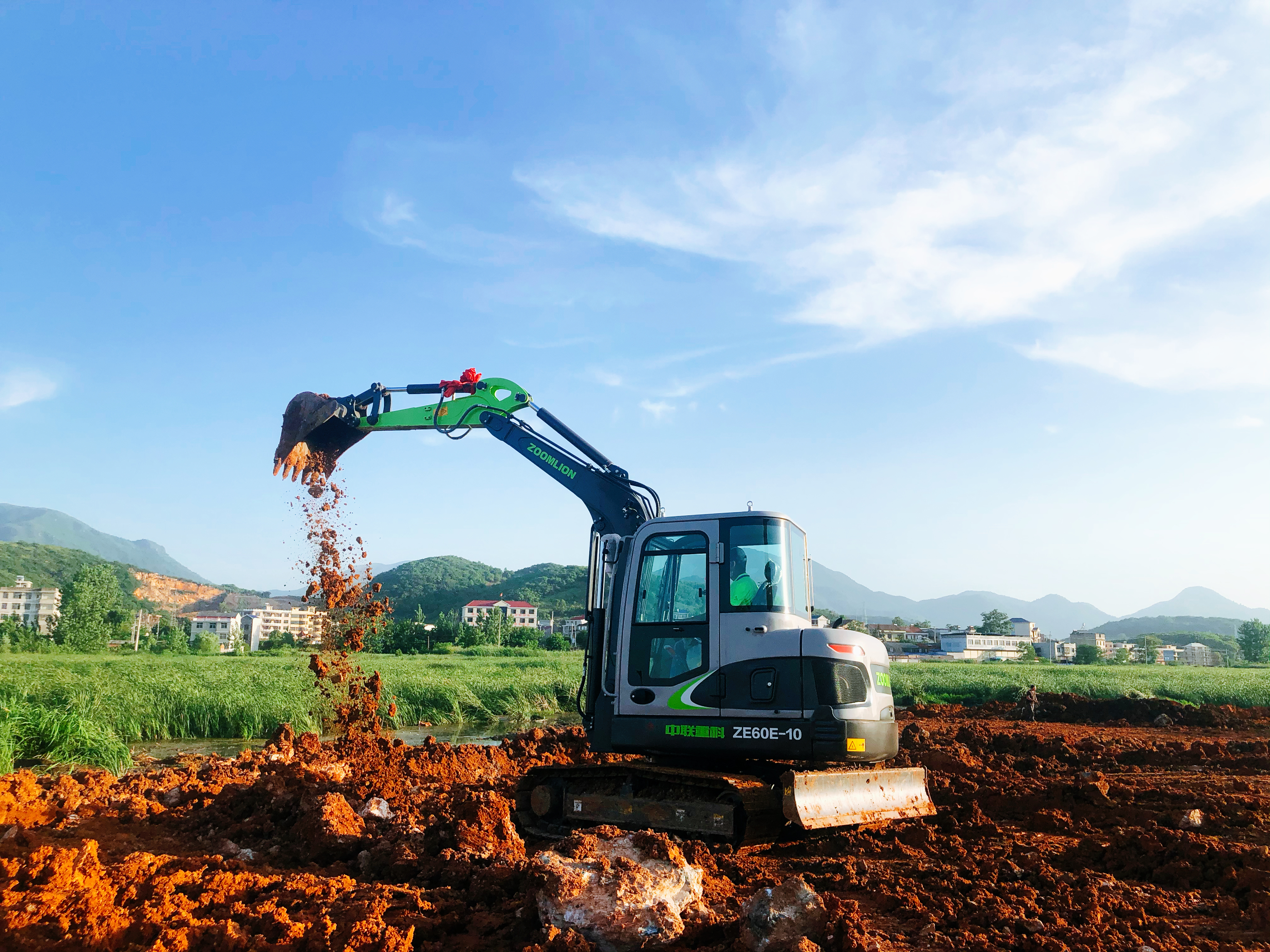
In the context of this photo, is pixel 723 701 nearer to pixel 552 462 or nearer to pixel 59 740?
pixel 552 462

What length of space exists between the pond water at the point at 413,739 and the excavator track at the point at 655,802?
6.45 meters

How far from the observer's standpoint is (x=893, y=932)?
4910 mm

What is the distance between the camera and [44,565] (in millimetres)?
139500

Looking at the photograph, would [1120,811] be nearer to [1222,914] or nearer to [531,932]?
[1222,914]

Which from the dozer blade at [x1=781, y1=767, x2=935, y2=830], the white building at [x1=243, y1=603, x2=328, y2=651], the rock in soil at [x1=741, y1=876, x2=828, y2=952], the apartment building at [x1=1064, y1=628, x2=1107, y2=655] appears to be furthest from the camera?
the apartment building at [x1=1064, y1=628, x2=1107, y2=655]

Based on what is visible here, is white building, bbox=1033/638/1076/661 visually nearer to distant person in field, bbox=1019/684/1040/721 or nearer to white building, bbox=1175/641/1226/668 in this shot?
white building, bbox=1175/641/1226/668

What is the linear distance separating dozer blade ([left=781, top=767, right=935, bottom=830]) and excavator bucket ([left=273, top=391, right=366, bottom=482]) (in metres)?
6.67

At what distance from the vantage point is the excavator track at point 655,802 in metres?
6.32

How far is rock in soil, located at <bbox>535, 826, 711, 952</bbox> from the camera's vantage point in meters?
4.44


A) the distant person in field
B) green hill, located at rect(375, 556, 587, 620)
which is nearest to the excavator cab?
the distant person in field

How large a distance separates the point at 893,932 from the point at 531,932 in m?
2.17

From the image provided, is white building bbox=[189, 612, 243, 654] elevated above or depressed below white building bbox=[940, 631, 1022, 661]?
above

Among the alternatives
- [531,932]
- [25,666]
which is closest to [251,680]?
[25,666]

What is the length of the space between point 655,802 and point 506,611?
9968 cm
